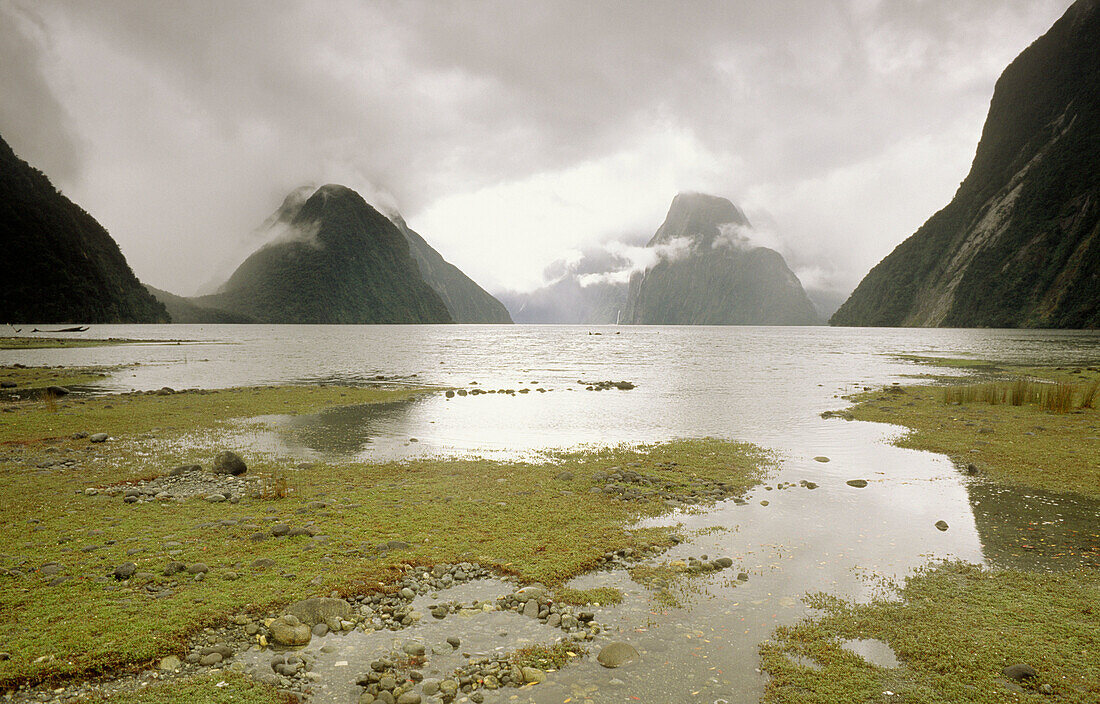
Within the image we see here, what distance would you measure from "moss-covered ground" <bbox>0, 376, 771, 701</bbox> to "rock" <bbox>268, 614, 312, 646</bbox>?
91 centimetres

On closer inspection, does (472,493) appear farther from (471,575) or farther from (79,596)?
(79,596)

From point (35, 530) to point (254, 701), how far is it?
29.7 feet

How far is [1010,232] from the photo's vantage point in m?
193

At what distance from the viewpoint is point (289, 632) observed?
788 centimetres

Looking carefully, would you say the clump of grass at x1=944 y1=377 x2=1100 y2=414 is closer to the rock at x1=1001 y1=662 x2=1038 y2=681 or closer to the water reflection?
the water reflection

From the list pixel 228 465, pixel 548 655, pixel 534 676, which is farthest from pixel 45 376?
pixel 534 676

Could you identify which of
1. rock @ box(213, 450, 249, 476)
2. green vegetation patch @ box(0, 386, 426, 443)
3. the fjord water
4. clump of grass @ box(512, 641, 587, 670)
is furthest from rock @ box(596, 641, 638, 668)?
green vegetation patch @ box(0, 386, 426, 443)

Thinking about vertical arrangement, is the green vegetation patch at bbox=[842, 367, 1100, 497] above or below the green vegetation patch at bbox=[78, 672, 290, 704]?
above

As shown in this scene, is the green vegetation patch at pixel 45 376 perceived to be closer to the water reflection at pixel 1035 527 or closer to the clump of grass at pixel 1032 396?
the water reflection at pixel 1035 527

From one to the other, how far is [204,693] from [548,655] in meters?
4.36

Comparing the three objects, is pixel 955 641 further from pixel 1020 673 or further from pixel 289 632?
pixel 289 632

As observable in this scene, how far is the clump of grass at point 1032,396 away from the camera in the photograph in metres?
27.2

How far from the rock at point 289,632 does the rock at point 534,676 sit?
333 centimetres

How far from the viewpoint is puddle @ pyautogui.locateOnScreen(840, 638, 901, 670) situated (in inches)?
290
